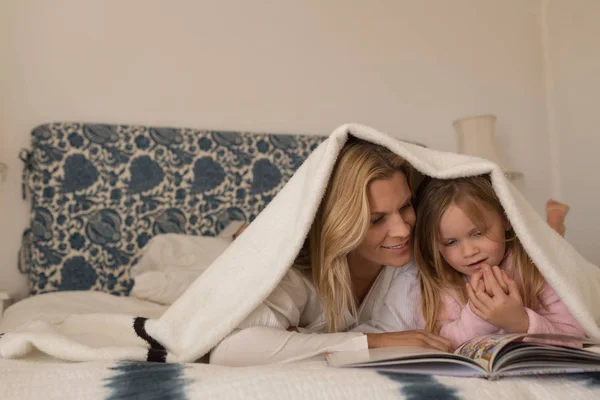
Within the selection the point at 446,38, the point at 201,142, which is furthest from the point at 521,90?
the point at 201,142

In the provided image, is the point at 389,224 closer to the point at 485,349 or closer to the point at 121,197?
the point at 485,349

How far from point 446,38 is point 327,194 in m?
2.09

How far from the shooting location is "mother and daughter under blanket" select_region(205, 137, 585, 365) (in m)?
1.10

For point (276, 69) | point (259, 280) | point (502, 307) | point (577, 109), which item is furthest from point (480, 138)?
point (259, 280)

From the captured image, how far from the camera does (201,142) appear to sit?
2438 millimetres

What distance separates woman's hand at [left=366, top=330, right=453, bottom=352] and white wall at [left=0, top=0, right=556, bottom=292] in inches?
66.5

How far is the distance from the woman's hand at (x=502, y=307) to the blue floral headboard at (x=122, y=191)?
149cm

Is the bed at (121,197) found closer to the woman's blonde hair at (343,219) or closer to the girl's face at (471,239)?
the woman's blonde hair at (343,219)

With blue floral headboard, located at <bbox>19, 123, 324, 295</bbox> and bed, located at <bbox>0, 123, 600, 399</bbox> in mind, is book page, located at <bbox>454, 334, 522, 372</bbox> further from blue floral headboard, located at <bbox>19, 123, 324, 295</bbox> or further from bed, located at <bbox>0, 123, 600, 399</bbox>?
blue floral headboard, located at <bbox>19, 123, 324, 295</bbox>

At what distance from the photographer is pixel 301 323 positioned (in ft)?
4.34

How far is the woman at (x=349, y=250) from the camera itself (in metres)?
1.15

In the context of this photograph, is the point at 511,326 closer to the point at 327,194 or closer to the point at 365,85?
the point at 327,194

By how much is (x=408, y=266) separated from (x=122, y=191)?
1.40m

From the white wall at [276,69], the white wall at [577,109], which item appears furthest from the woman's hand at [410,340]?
the white wall at [577,109]
